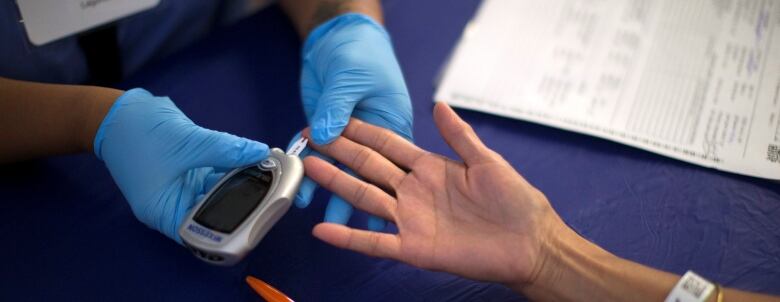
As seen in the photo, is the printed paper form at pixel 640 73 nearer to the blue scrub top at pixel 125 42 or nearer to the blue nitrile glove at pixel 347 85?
the blue nitrile glove at pixel 347 85

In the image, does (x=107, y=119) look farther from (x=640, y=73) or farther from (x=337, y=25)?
→ (x=640, y=73)

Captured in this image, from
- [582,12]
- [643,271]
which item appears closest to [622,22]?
[582,12]

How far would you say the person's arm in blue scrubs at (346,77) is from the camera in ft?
2.46

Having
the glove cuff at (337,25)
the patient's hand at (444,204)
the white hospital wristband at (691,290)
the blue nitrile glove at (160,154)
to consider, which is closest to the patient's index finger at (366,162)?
the patient's hand at (444,204)

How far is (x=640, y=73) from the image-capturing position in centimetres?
98

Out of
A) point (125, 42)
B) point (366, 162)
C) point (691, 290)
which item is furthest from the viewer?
point (125, 42)

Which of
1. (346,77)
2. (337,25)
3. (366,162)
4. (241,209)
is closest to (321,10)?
(337,25)

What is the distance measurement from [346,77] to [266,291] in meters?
0.29

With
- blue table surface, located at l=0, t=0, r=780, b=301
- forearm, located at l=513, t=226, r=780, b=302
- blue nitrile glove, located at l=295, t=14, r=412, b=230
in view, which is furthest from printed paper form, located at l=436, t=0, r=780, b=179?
forearm, located at l=513, t=226, r=780, b=302

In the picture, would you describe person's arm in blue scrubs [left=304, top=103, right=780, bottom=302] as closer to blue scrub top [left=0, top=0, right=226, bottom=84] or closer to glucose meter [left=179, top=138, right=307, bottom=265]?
glucose meter [left=179, top=138, right=307, bottom=265]

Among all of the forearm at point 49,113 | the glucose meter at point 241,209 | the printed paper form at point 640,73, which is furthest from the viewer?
the printed paper form at point 640,73

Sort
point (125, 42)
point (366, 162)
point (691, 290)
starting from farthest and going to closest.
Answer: point (125, 42) < point (366, 162) < point (691, 290)

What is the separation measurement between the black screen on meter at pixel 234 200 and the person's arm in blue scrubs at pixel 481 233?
74 millimetres

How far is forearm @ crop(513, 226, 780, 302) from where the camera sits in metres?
0.66
